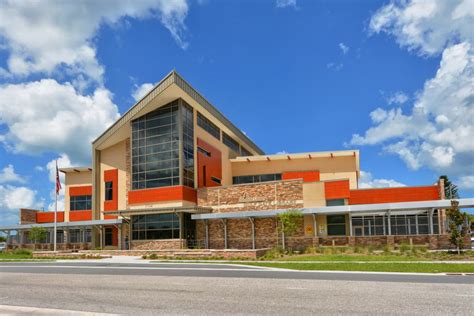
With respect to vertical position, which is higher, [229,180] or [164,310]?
[229,180]

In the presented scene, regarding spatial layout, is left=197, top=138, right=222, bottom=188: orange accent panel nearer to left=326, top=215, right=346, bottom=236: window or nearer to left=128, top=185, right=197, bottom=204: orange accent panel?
left=128, top=185, right=197, bottom=204: orange accent panel

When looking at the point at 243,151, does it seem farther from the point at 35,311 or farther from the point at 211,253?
the point at 35,311

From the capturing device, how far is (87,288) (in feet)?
45.1

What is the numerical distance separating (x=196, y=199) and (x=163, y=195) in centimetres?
341

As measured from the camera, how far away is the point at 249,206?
38.8 m

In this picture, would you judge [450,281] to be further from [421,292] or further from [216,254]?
[216,254]

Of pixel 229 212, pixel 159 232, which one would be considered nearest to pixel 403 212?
pixel 229 212

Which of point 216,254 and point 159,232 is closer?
point 216,254

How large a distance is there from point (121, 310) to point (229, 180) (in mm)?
40372

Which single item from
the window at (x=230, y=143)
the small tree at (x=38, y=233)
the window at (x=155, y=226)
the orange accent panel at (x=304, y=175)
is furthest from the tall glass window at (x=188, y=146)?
the small tree at (x=38, y=233)

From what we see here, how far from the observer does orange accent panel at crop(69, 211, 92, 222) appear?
48.4 m

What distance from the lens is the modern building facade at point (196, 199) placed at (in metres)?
36.5

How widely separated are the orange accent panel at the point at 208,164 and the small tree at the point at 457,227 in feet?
73.5

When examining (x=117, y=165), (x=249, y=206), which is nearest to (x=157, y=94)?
(x=117, y=165)
